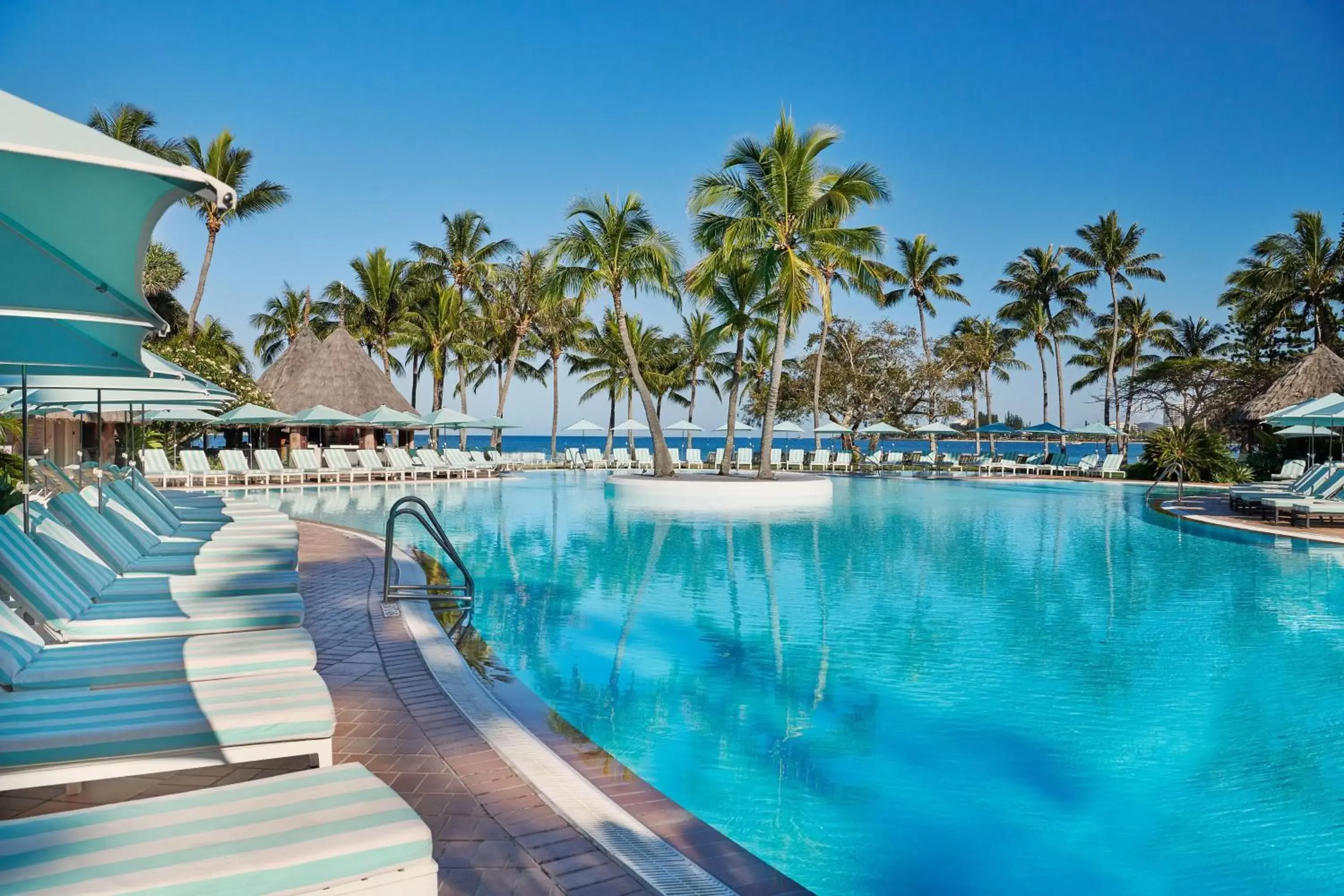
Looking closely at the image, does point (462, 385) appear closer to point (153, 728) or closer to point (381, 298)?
point (381, 298)

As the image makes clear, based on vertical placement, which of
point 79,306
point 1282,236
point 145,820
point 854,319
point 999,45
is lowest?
point 145,820

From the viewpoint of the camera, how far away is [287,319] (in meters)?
48.8

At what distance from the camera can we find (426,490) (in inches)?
945

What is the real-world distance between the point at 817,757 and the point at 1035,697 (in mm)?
1890

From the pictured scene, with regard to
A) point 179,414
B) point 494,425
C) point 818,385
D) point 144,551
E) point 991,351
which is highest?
point 991,351

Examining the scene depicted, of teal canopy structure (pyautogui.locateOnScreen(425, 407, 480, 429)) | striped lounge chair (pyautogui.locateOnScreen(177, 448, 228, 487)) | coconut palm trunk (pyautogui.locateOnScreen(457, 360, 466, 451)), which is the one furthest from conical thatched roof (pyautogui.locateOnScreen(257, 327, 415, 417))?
striped lounge chair (pyautogui.locateOnScreen(177, 448, 228, 487))

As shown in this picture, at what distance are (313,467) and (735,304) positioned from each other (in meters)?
13.5

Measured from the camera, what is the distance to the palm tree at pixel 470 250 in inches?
1519

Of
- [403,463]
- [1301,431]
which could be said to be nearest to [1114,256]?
[1301,431]

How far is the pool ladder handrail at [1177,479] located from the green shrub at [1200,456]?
12.9 inches

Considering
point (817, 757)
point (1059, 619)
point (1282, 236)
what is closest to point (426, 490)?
point (1059, 619)

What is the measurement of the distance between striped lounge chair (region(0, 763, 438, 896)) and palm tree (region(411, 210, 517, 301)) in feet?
123

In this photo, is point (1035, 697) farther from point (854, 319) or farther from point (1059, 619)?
point (854, 319)

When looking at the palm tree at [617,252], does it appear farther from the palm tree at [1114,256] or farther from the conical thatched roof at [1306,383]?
the palm tree at [1114,256]
